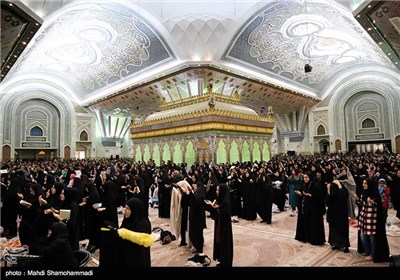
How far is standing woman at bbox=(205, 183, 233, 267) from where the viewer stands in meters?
3.00

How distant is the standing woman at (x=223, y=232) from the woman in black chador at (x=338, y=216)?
5.04 feet

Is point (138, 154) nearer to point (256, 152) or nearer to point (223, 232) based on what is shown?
point (256, 152)

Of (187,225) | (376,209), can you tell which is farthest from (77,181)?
(376,209)

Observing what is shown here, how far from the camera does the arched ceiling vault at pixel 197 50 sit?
41.3 feet

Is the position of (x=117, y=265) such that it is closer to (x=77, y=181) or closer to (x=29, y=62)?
(x=77, y=181)

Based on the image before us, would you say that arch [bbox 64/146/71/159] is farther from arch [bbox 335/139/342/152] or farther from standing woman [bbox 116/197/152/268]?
standing woman [bbox 116/197/152/268]

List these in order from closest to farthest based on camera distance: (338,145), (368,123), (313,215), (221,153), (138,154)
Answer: (313,215) < (221,153) < (138,154) < (368,123) < (338,145)

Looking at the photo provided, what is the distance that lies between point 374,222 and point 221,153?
8480 millimetres

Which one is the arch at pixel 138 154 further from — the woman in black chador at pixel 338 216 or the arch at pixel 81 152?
the woman in black chador at pixel 338 216

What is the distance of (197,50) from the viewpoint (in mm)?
13875

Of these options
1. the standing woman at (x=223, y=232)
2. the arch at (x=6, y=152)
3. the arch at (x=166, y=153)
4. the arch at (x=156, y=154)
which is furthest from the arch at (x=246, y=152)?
the arch at (x=6, y=152)

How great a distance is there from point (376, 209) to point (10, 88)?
21717 mm

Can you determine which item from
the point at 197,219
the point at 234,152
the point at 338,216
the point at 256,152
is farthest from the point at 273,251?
the point at 256,152

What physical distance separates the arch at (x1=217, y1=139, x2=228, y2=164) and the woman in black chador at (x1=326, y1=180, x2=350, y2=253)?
7.74 meters
